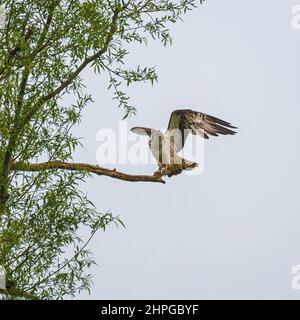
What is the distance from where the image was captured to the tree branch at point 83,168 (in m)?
25.4

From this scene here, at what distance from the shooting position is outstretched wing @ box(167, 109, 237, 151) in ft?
93.1

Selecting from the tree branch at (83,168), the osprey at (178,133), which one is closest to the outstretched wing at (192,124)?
the osprey at (178,133)

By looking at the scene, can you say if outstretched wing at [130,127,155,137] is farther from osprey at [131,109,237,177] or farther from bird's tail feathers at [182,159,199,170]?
bird's tail feathers at [182,159,199,170]

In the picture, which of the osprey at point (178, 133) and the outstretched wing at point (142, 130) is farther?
the outstretched wing at point (142, 130)

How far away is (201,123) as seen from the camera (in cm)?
2862

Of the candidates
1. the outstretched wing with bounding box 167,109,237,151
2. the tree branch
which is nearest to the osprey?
the outstretched wing with bounding box 167,109,237,151

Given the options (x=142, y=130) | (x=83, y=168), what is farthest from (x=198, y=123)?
(x=83, y=168)

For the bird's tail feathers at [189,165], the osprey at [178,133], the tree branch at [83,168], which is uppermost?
the osprey at [178,133]

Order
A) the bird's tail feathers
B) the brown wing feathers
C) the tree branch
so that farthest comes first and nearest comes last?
1. the brown wing feathers
2. the bird's tail feathers
3. the tree branch

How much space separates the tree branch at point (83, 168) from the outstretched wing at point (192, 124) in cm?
156

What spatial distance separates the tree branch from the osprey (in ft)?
3.80

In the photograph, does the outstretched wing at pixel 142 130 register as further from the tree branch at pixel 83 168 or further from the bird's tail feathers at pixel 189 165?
the tree branch at pixel 83 168

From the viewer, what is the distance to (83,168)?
26172mm
